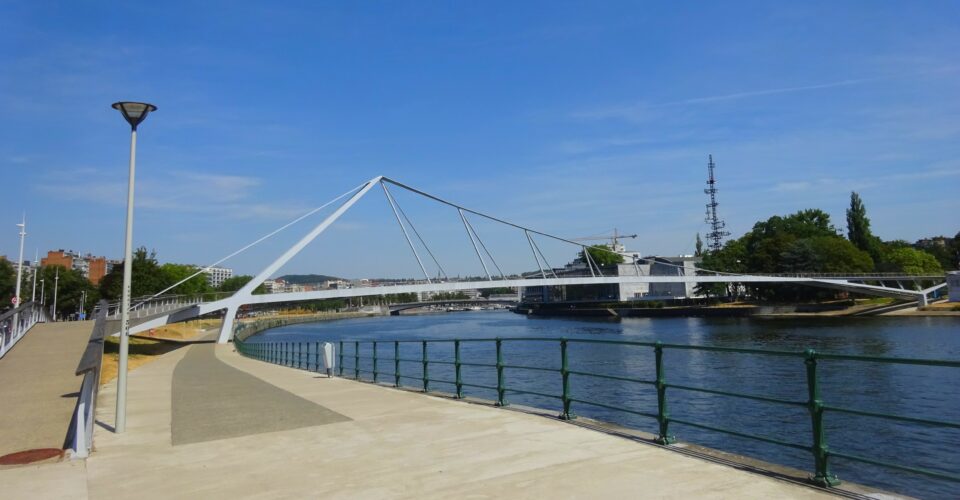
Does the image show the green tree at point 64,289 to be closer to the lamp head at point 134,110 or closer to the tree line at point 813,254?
the lamp head at point 134,110

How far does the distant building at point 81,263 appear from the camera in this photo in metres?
146

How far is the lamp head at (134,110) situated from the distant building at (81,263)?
138014mm

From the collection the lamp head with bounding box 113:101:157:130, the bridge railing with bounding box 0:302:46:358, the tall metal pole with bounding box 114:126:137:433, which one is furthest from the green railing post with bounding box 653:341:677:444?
the bridge railing with bounding box 0:302:46:358

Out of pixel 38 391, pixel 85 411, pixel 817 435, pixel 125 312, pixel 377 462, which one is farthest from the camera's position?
pixel 38 391

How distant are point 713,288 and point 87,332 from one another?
95.8 metres

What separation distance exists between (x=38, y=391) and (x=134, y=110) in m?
6.88

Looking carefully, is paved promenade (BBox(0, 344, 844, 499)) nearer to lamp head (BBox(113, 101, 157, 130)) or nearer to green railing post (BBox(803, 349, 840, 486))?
green railing post (BBox(803, 349, 840, 486))

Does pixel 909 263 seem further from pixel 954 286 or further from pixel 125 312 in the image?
pixel 125 312

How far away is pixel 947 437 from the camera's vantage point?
1359 centimetres

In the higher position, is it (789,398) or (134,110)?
(134,110)

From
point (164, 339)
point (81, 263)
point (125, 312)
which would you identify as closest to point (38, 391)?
point (125, 312)

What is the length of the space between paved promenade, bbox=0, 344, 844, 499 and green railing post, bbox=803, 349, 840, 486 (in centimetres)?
26

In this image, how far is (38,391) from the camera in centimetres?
1264

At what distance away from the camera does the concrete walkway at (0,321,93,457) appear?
8.48 metres
